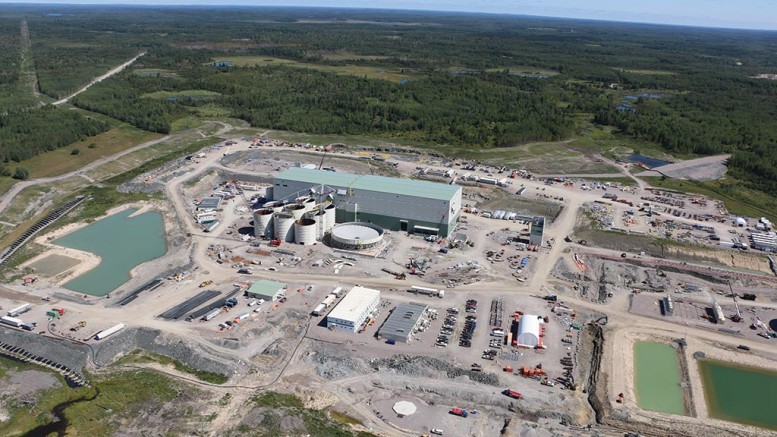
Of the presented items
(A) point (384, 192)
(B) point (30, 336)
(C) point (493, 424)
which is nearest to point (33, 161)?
(B) point (30, 336)

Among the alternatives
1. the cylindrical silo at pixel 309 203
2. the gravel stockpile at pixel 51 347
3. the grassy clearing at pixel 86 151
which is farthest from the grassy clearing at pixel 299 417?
the grassy clearing at pixel 86 151

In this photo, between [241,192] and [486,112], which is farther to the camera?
[486,112]

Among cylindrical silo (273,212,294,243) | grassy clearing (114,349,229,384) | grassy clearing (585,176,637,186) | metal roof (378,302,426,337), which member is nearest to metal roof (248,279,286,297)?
grassy clearing (114,349,229,384)

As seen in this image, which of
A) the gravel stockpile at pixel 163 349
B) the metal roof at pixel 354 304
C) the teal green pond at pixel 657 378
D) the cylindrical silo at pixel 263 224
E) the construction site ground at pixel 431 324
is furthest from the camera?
the cylindrical silo at pixel 263 224

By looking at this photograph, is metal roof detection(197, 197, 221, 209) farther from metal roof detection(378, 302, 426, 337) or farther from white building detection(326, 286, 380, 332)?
metal roof detection(378, 302, 426, 337)

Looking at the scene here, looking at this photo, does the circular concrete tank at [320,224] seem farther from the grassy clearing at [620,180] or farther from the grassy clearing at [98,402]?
the grassy clearing at [620,180]

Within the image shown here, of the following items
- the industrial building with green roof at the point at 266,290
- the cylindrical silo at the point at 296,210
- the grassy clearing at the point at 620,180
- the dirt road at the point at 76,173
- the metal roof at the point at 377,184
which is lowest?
the industrial building with green roof at the point at 266,290

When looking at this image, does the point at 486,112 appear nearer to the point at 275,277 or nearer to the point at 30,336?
the point at 275,277
